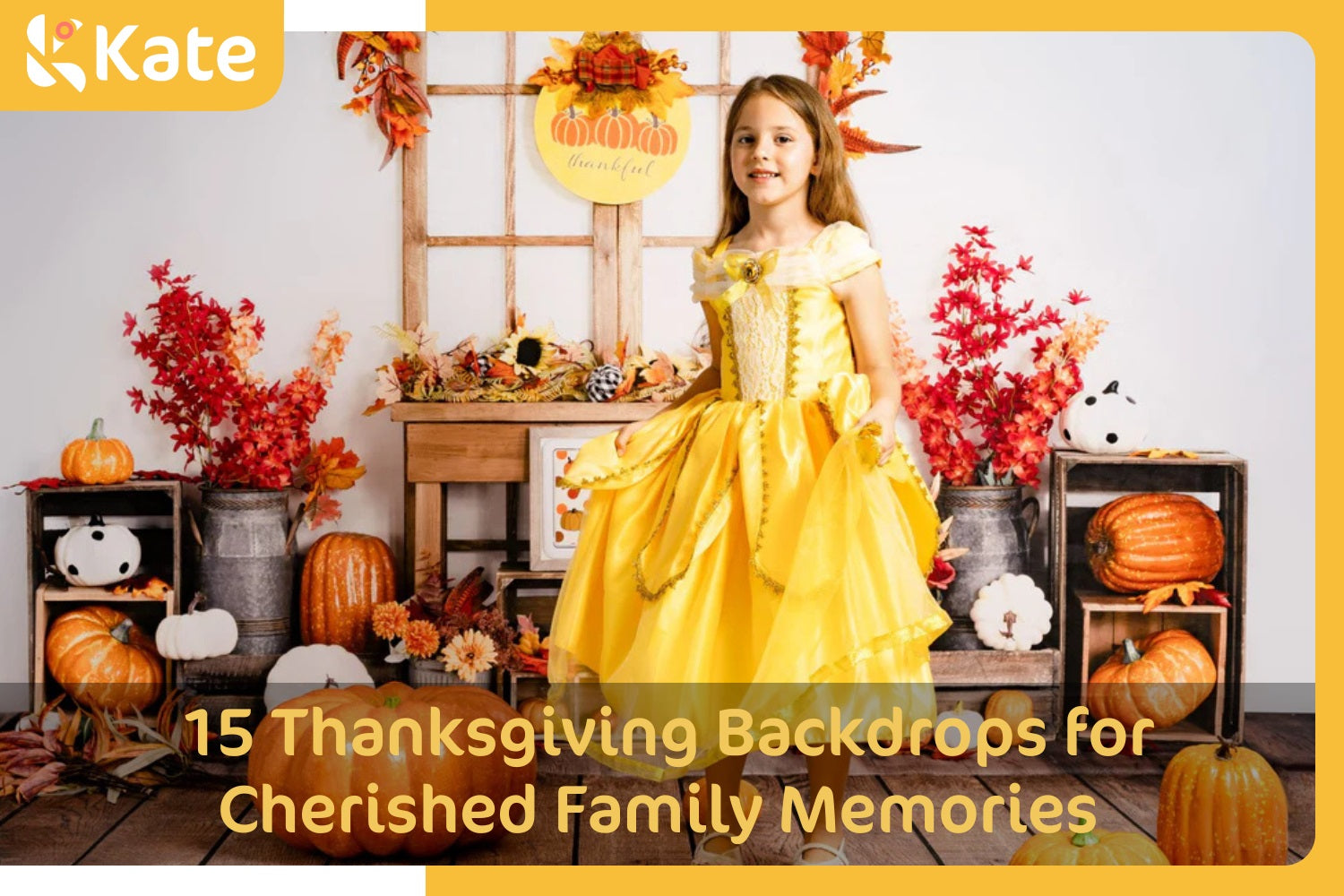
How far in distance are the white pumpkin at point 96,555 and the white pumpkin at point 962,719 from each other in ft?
6.19

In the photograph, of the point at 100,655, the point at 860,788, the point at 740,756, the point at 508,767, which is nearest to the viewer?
the point at 740,756

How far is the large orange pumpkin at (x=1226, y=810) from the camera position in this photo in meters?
1.98

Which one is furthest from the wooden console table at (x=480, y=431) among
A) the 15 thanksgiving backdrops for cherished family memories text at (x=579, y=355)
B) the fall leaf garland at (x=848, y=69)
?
the fall leaf garland at (x=848, y=69)

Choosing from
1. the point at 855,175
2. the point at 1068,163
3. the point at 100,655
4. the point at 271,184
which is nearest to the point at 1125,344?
the point at 1068,163

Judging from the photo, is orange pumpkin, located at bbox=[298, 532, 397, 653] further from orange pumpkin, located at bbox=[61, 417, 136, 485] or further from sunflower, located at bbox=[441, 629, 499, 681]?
orange pumpkin, located at bbox=[61, 417, 136, 485]

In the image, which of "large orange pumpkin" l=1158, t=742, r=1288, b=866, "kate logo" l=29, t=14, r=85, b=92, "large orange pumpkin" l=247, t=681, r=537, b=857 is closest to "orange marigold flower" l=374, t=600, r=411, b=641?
"large orange pumpkin" l=247, t=681, r=537, b=857

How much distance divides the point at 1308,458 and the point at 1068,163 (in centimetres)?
97

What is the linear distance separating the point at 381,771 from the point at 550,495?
104cm

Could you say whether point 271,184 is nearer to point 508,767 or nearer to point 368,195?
point 368,195

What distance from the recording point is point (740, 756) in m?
2.00

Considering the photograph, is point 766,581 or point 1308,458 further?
point 1308,458

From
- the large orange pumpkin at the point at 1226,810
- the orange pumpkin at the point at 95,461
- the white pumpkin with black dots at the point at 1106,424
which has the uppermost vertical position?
the white pumpkin with black dots at the point at 1106,424

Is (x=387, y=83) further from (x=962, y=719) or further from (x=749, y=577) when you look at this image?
(x=962, y=719)

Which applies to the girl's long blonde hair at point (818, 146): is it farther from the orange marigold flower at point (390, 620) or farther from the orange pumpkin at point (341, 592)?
the orange pumpkin at point (341, 592)
